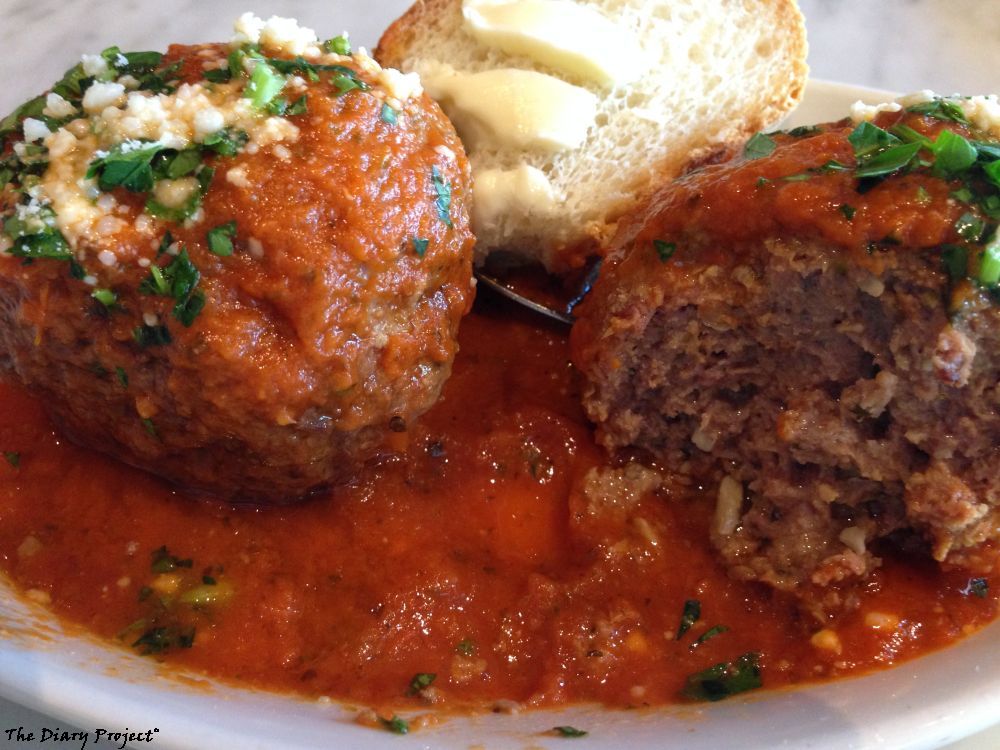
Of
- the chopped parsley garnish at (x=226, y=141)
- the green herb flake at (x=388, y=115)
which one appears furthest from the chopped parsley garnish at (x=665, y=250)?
the chopped parsley garnish at (x=226, y=141)

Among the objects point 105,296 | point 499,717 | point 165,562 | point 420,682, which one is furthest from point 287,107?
point 499,717

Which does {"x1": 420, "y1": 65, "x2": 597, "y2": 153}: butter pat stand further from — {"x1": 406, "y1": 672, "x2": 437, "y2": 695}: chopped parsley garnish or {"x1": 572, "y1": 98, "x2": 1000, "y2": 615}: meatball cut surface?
{"x1": 406, "y1": 672, "x2": 437, "y2": 695}: chopped parsley garnish

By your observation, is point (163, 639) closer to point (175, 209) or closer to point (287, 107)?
point (175, 209)

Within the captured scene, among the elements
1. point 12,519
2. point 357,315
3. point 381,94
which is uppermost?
point 381,94

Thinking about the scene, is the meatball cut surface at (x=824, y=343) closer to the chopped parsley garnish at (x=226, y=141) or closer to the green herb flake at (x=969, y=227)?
the green herb flake at (x=969, y=227)

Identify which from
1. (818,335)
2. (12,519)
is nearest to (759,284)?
(818,335)

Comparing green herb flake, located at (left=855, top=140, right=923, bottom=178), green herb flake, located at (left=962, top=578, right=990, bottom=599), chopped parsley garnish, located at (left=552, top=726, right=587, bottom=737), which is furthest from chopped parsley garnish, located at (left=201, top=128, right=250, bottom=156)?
green herb flake, located at (left=962, top=578, right=990, bottom=599)

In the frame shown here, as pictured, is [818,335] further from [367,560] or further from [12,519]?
[12,519]

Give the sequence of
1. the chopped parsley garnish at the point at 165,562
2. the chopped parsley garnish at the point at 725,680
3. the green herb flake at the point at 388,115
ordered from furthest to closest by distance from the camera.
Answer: the chopped parsley garnish at the point at 165,562 → the green herb flake at the point at 388,115 → the chopped parsley garnish at the point at 725,680
